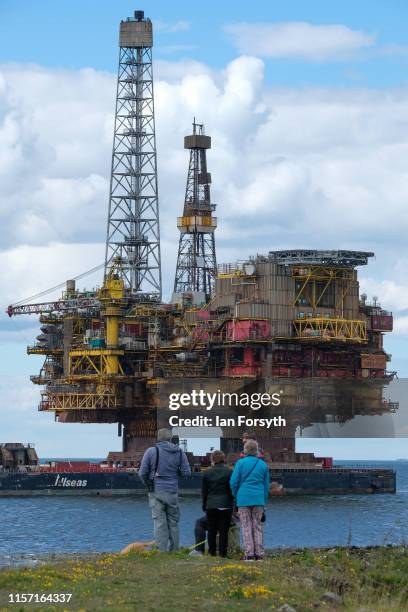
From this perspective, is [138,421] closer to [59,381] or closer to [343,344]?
[59,381]

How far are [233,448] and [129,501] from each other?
853 cm

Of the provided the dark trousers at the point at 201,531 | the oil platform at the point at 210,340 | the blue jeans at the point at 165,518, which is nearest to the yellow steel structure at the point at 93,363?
the oil platform at the point at 210,340

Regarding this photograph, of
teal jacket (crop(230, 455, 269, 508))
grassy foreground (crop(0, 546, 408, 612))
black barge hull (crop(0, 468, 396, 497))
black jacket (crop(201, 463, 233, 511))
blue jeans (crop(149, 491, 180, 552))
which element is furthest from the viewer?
black barge hull (crop(0, 468, 396, 497))

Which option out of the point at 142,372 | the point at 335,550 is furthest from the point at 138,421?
the point at 335,550

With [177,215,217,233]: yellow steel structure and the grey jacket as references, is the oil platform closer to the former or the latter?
[177,215,217,233]: yellow steel structure

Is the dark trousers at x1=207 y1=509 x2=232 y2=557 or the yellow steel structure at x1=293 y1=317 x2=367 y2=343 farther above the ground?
the yellow steel structure at x1=293 y1=317 x2=367 y2=343

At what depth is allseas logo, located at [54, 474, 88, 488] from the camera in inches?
4166

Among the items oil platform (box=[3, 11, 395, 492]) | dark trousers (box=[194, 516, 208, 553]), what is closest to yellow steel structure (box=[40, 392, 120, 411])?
oil platform (box=[3, 11, 395, 492])

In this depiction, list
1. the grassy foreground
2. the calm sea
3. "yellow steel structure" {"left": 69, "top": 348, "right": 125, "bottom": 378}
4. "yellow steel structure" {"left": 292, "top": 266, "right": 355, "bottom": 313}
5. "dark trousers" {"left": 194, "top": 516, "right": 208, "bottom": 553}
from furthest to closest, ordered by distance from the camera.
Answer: "yellow steel structure" {"left": 69, "top": 348, "right": 125, "bottom": 378} < "yellow steel structure" {"left": 292, "top": 266, "right": 355, "bottom": 313} < the calm sea < "dark trousers" {"left": 194, "top": 516, "right": 208, "bottom": 553} < the grassy foreground

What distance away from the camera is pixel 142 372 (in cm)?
10612

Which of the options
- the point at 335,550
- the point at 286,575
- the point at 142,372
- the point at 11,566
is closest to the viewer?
the point at 286,575

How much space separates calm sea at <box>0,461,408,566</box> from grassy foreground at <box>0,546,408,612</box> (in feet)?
67.9

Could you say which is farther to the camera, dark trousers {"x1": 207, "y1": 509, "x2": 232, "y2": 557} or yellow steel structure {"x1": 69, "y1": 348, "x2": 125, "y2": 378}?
yellow steel structure {"x1": 69, "y1": 348, "x2": 125, "y2": 378}

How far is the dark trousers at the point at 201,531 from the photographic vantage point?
28312 mm
